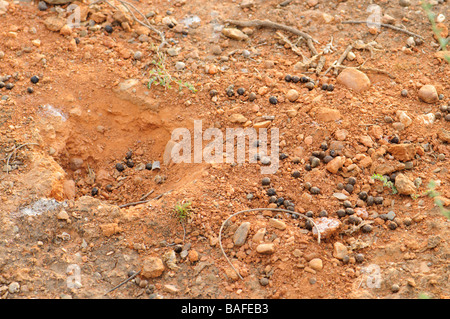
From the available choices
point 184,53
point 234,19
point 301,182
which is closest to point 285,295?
point 301,182

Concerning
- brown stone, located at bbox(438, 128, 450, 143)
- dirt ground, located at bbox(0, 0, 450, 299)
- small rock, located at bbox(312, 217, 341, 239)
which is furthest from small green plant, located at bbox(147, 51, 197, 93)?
brown stone, located at bbox(438, 128, 450, 143)

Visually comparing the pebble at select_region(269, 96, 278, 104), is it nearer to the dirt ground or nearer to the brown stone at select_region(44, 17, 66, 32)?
the dirt ground

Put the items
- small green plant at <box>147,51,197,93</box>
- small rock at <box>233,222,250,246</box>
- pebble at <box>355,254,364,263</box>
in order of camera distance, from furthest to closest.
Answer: small green plant at <box>147,51,197,93</box>, small rock at <box>233,222,250,246</box>, pebble at <box>355,254,364,263</box>

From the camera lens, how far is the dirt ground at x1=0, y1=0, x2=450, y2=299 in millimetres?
3660

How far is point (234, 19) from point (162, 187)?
2.26 meters

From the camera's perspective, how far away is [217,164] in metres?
4.34

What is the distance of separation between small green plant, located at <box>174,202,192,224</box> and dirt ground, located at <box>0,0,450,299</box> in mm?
20

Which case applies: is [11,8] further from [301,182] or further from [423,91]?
[423,91]

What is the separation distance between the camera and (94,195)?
4.66 meters

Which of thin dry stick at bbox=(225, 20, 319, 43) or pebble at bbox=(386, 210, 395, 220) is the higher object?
thin dry stick at bbox=(225, 20, 319, 43)

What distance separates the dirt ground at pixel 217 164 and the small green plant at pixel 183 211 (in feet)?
0.07

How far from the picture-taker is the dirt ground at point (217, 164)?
3.66m

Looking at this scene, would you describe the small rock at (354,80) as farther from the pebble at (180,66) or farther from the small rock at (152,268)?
the small rock at (152,268)

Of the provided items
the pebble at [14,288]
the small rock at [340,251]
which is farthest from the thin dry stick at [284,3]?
the pebble at [14,288]
